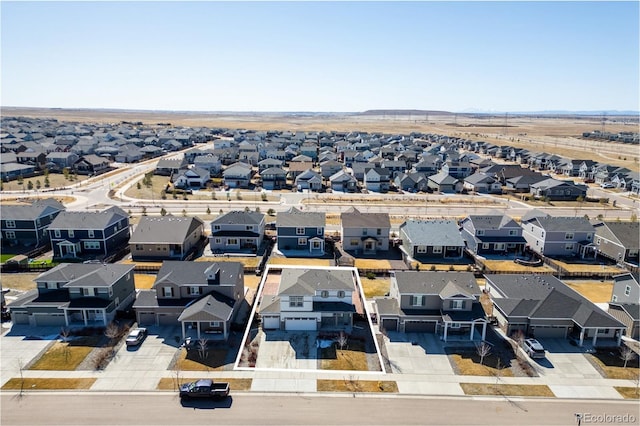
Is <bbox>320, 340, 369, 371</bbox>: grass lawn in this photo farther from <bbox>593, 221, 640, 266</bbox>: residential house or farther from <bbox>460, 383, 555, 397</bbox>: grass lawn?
<bbox>593, 221, 640, 266</bbox>: residential house

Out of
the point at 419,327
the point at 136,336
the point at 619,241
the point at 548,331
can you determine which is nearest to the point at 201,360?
the point at 136,336

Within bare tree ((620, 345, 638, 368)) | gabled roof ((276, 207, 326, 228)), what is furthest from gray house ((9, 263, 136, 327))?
bare tree ((620, 345, 638, 368))

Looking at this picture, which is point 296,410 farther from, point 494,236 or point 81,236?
point 81,236

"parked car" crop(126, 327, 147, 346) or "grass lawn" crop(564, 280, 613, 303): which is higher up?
"parked car" crop(126, 327, 147, 346)

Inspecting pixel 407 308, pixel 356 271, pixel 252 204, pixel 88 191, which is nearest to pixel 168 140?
pixel 88 191

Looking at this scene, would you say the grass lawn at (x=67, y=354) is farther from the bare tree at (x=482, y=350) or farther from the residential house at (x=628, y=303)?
the residential house at (x=628, y=303)

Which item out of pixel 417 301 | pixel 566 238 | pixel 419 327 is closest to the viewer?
pixel 419 327

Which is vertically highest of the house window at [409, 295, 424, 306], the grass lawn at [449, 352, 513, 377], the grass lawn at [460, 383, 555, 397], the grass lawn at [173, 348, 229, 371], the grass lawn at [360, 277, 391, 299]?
the house window at [409, 295, 424, 306]
